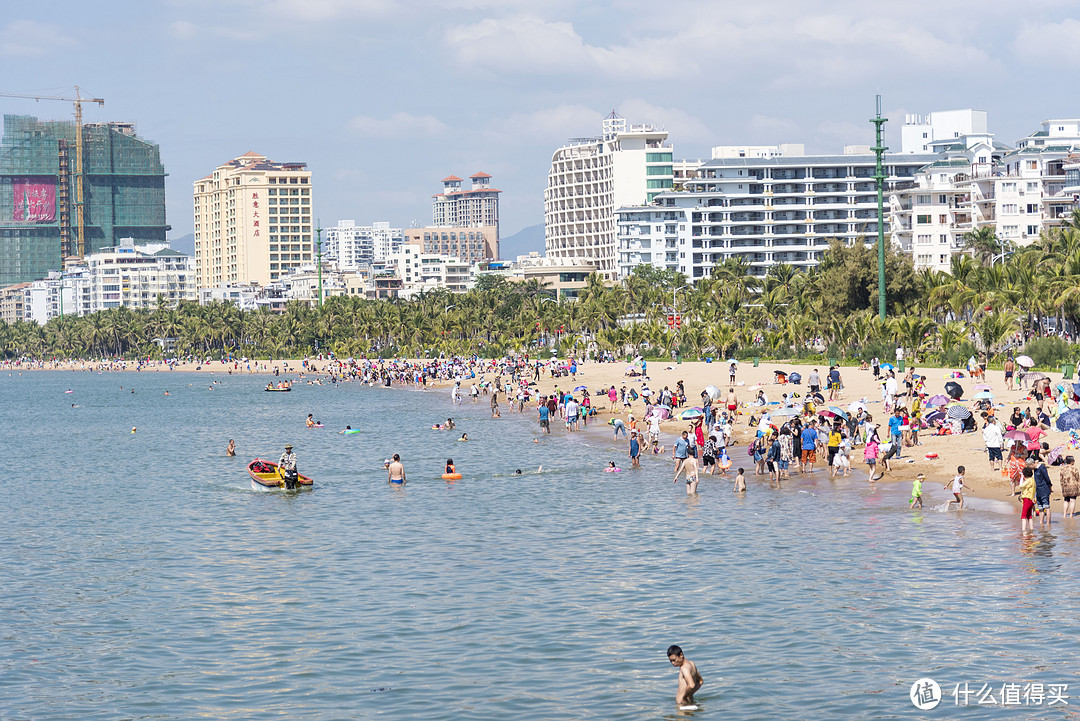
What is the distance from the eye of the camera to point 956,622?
23.6 metres

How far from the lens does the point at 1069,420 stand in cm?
3725

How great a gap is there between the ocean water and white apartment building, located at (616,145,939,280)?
13612 centimetres

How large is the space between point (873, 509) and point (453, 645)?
53.8ft

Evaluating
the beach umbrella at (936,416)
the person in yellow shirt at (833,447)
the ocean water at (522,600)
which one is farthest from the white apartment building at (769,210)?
the person in yellow shirt at (833,447)

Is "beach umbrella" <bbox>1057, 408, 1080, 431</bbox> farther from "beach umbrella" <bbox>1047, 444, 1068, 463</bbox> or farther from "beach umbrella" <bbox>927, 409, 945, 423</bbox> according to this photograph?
"beach umbrella" <bbox>927, 409, 945, 423</bbox>

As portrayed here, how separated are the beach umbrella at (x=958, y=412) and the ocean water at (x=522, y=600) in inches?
249

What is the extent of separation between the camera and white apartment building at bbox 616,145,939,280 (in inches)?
6993

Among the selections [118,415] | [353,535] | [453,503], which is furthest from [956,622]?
[118,415]

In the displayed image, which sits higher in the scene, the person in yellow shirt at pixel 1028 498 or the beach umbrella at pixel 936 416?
the beach umbrella at pixel 936 416
